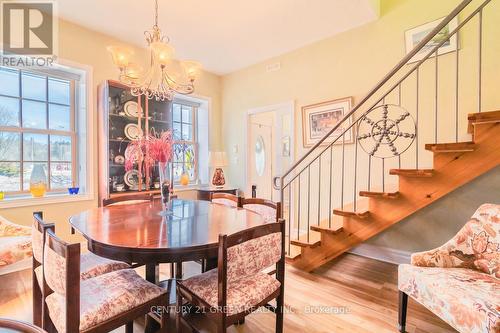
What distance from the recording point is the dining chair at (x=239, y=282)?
1224 millimetres

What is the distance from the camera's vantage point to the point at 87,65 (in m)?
3.20

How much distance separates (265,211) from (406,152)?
1.86m

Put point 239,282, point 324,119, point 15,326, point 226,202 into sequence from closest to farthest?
1. point 15,326
2. point 239,282
3. point 226,202
4. point 324,119

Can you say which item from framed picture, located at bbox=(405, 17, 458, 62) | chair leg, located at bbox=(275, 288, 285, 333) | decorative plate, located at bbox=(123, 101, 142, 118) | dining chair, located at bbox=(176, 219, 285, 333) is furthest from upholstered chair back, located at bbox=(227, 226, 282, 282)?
decorative plate, located at bbox=(123, 101, 142, 118)

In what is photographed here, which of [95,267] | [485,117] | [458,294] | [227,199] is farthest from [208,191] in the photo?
[485,117]

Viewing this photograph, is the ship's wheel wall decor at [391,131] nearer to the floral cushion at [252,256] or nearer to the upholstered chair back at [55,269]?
the floral cushion at [252,256]

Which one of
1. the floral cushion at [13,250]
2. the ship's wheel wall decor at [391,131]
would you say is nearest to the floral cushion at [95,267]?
the floral cushion at [13,250]

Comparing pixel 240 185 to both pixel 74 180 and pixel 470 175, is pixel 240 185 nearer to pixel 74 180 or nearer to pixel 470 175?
pixel 74 180

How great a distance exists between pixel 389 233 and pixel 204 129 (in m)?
3.47

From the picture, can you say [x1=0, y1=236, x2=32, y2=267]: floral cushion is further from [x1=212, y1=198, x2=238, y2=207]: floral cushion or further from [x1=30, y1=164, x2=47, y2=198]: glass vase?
[x1=212, y1=198, x2=238, y2=207]: floral cushion

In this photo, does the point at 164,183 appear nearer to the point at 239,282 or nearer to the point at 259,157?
the point at 239,282

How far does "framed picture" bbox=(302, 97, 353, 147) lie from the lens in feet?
10.7

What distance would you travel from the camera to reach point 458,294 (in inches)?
55.2

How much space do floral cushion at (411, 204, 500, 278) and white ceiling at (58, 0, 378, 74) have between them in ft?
8.01
